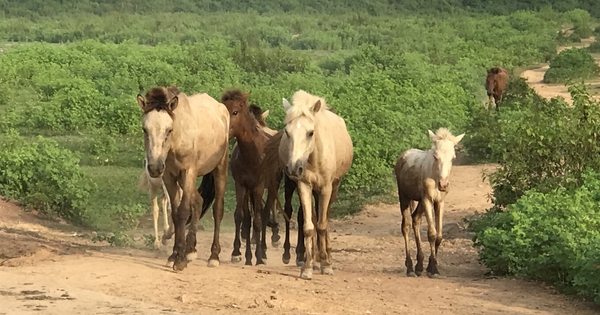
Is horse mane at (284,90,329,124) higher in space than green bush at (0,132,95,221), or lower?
higher

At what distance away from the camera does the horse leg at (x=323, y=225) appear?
11.0 m

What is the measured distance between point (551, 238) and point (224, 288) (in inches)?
134

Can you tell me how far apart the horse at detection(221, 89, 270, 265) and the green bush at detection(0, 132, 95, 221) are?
346 centimetres

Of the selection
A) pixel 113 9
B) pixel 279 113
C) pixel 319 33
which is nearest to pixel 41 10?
pixel 113 9

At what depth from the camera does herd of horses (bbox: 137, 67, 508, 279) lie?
33.7 ft

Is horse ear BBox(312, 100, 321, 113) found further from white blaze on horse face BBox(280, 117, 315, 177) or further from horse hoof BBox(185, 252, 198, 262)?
horse hoof BBox(185, 252, 198, 262)

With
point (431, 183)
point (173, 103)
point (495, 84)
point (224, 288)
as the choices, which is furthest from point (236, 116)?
point (495, 84)

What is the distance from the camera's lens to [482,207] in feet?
53.8

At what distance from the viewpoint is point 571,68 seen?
122 ft

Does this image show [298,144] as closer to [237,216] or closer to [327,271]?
[327,271]

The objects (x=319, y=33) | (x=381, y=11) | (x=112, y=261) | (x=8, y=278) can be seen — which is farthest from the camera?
(x=381, y=11)

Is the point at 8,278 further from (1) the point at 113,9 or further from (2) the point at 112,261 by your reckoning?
(1) the point at 113,9

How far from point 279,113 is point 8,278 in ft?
36.0

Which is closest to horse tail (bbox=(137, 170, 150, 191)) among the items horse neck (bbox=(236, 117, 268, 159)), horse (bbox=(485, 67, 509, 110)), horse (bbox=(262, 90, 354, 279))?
horse neck (bbox=(236, 117, 268, 159))
